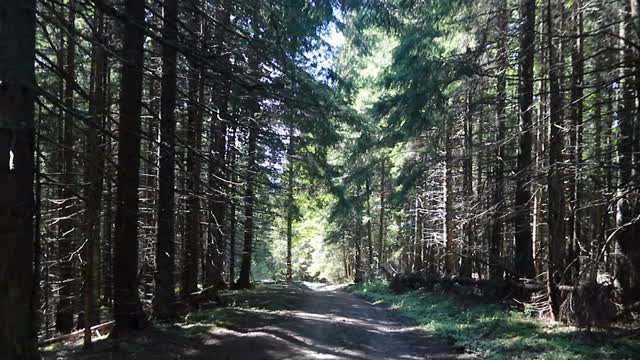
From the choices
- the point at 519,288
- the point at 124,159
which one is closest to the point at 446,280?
the point at 519,288

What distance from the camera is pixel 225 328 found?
35.1 feet

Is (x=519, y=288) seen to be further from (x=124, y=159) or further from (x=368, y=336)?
(x=124, y=159)

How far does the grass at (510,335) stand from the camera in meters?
8.39

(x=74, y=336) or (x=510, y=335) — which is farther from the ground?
(x=510, y=335)

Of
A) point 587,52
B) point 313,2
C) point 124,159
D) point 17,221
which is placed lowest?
point 17,221

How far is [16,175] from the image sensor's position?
3.90 m

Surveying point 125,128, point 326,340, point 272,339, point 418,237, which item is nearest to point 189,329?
point 272,339

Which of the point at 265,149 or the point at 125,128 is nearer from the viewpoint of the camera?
the point at 125,128

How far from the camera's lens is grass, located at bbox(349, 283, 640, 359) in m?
8.39

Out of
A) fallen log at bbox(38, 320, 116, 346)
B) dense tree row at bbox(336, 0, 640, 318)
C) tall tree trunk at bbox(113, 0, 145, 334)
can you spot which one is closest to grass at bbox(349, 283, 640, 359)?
dense tree row at bbox(336, 0, 640, 318)

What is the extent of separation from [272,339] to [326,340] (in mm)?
1203

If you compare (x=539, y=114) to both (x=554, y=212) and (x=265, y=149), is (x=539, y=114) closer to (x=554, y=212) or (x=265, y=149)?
(x=554, y=212)

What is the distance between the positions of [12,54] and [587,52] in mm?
11850

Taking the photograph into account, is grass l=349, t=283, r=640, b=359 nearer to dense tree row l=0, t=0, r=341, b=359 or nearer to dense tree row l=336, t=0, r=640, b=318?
dense tree row l=336, t=0, r=640, b=318
